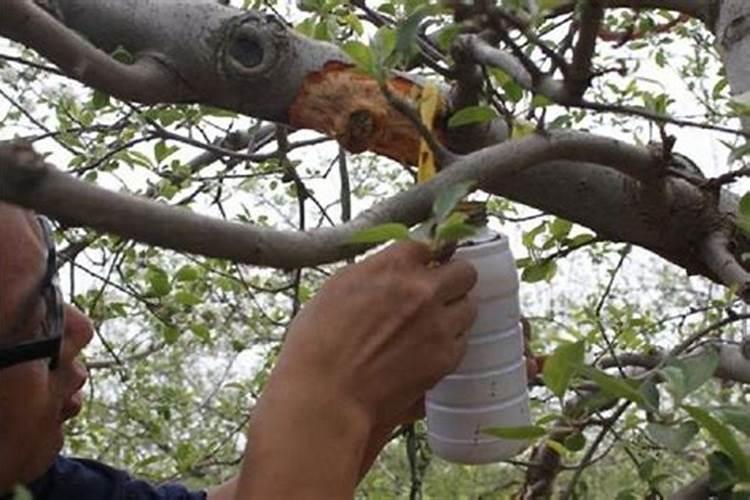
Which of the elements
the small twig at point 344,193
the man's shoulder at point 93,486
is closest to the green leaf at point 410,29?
the man's shoulder at point 93,486

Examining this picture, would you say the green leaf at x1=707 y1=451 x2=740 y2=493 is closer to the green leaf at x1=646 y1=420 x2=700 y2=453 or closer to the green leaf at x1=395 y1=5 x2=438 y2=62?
the green leaf at x1=646 y1=420 x2=700 y2=453

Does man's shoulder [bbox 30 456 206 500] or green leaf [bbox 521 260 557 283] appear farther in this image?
green leaf [bbox 521 260 557 283]

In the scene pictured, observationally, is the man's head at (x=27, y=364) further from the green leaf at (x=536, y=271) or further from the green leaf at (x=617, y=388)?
the green leaf at (x=536, y=271)

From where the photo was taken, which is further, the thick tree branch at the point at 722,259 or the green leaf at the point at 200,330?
→ the green leaf at the point at 200,330

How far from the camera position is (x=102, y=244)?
85.0 inches

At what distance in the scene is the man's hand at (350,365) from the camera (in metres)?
1.03

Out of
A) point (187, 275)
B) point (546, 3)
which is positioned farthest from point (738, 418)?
point (187, 275)

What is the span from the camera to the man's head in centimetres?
112

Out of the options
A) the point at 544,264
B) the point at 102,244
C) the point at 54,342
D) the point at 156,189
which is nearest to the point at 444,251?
the point at 54,342

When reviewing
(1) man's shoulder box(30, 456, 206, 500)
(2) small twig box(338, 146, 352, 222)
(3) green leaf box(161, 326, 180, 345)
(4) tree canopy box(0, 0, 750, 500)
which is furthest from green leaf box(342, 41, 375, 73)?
(3) green leaf box(161, 326, 180, 345)

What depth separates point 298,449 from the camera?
103 cm

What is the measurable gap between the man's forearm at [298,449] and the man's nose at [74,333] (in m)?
0.23

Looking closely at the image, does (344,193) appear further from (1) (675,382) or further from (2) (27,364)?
(1) (675,382)

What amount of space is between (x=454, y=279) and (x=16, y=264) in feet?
1.12
